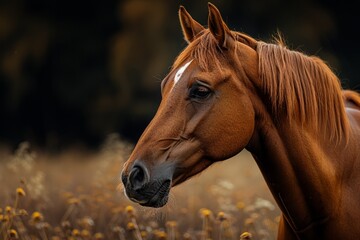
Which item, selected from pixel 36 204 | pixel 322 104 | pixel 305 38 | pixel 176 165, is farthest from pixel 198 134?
pixel 305 38

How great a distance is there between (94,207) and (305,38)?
587 centimetres

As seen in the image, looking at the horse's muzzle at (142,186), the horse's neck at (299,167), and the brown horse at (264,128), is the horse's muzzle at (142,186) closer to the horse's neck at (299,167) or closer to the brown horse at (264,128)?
the brown horse at (264,128)

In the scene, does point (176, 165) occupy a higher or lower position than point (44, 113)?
higher

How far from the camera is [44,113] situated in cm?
1015

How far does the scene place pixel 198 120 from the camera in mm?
2766

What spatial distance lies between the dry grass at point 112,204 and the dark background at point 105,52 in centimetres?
142

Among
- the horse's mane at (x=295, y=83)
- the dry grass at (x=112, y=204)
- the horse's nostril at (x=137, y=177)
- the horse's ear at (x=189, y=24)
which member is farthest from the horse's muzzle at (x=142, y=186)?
the horse's ear at (x=189, y=24)

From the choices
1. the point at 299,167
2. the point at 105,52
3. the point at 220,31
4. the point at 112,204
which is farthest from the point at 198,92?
the point at 105,52

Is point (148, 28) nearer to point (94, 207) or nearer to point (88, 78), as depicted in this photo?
point (88, 78)

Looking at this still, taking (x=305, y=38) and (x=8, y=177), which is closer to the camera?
(x=8, y=177)

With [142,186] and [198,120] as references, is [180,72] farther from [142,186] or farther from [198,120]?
[142,186]

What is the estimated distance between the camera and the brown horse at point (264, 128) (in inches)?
108

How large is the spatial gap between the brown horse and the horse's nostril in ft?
0.09

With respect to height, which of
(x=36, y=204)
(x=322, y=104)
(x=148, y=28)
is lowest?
(x=148, y=28)
